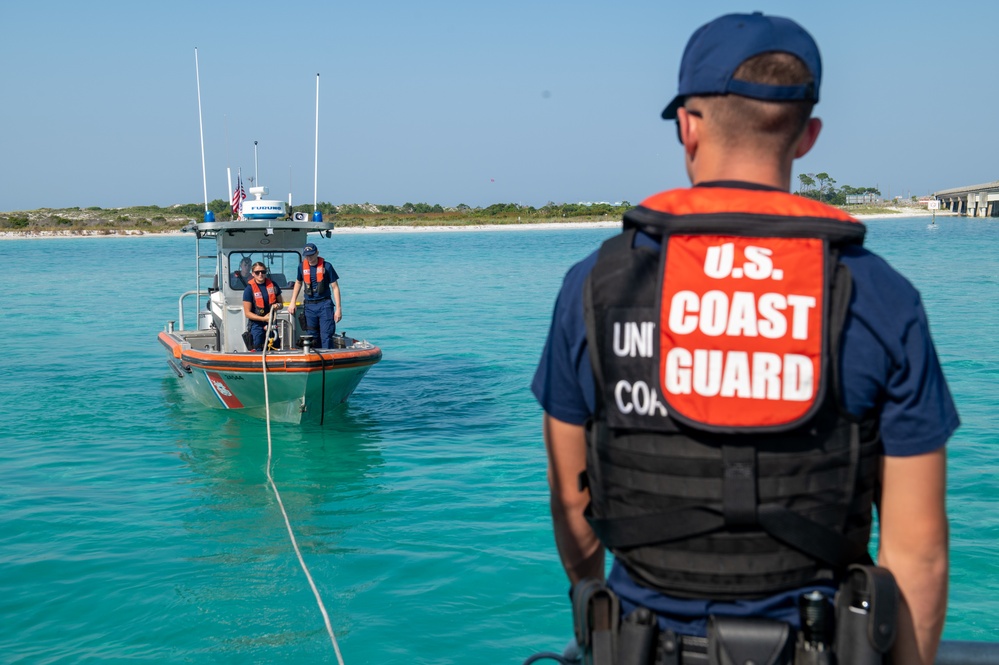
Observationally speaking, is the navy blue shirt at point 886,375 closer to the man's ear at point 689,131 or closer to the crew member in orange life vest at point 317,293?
the man's ear at point 689,131

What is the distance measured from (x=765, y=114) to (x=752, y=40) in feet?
0.43

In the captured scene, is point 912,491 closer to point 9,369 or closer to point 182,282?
point 9,369

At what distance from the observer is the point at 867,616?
1.66 metres

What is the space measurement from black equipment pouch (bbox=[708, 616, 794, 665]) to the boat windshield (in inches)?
438

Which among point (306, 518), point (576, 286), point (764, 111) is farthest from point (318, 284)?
point (764, 111)

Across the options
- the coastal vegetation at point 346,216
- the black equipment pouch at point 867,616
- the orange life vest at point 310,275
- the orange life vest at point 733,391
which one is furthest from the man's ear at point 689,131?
the coastal vegetation at point 346,216

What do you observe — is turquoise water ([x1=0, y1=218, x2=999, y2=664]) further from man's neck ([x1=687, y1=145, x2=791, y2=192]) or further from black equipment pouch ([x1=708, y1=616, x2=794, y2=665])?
man's neck ([x1=687, y1=145, x2=791, y2=192])

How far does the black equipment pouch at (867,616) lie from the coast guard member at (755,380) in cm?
4

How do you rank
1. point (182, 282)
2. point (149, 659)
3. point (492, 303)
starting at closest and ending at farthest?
point (149, 659), point (492, 303), point (182, 282)

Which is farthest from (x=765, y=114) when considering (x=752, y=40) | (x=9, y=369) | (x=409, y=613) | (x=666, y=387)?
(x=9, y=369)

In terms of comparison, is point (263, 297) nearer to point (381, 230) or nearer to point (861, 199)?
point (381, 230)

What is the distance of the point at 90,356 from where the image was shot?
19.1 metres

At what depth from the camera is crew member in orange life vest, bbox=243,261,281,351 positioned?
1151cm

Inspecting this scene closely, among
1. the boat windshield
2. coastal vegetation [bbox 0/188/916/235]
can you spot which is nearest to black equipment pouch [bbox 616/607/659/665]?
the boat windshield
